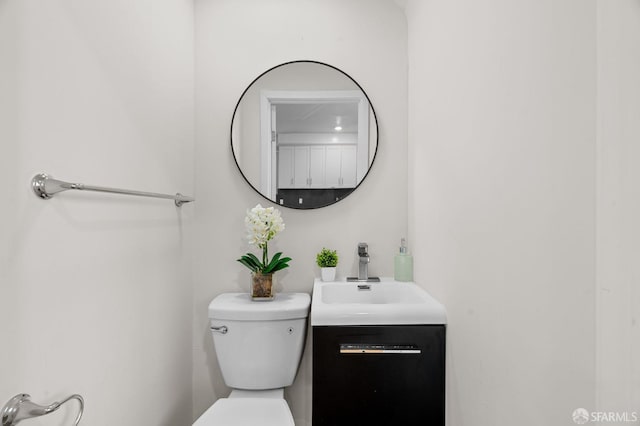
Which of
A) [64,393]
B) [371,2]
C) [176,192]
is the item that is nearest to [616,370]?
[64,393]

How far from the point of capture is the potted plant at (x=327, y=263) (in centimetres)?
173

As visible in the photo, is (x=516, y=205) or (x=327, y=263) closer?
(x=516, y=205)

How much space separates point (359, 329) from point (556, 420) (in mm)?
649

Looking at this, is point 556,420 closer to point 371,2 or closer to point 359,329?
point 359,329

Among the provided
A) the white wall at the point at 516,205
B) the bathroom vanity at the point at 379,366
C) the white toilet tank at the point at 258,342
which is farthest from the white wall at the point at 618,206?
the white toilet tank at the point at 258,342

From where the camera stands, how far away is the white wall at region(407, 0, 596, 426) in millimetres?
620

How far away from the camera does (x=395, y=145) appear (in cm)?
182

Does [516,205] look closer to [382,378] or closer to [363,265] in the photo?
[382,378]

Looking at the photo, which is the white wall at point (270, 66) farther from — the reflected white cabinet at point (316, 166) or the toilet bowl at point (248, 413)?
the toilet bowl at point (248, 413)

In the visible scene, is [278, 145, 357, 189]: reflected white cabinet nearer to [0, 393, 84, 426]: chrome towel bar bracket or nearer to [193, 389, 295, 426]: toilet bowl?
[193, 389, 295, 426]: toilet bowl

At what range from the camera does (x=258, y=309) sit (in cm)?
151

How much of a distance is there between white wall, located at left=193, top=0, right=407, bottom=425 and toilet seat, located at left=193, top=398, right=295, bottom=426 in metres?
0.50

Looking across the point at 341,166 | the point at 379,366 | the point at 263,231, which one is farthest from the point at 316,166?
the point at 379,366

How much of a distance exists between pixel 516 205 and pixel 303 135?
1.15m
